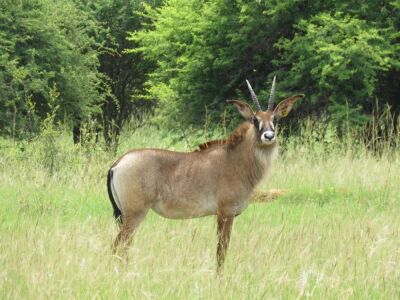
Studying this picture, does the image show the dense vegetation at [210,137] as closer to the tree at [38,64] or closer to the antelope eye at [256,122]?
the tree at [38,64]

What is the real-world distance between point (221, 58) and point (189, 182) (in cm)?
1021

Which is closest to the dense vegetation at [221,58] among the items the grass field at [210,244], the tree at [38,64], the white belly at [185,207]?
the tree at [38,64]

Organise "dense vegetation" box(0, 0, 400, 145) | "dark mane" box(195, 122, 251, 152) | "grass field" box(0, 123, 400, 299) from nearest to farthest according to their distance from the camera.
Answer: "grass field" box(0, 123, 400, 299) < "dark mane" box(195, 122, 251, 152) < "dense vegetation" box(0, 0, 400, 145)

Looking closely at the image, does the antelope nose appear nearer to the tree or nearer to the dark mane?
the dark mane

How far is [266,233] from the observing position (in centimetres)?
847

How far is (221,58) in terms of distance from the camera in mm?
17984

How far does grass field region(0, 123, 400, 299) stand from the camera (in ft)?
20.3

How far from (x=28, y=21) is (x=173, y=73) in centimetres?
423

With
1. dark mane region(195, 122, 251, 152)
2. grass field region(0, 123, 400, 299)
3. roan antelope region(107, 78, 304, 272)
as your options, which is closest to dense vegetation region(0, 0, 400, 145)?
grass field region(0, 123, 400, 299)

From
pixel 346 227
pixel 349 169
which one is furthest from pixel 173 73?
pixel 346 227

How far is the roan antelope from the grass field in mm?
272

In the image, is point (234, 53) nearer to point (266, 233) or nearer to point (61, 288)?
point (266, 233)

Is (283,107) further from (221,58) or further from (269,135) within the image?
(221,58)

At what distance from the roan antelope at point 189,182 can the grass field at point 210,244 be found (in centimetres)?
27
